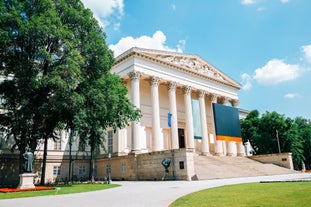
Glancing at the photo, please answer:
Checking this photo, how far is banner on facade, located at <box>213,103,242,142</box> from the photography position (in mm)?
40281

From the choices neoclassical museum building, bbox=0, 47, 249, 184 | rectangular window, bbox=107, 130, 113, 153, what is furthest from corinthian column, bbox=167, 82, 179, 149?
rectangular window, bbox=107, 130, 113, 153

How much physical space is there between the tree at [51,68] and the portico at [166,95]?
1024 centimetres

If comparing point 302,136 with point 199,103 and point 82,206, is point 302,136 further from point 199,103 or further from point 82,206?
point 82,206

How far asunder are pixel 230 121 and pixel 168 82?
12.6m

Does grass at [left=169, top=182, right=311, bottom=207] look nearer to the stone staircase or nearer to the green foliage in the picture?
the stone staircase

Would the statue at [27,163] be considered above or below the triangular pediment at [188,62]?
below

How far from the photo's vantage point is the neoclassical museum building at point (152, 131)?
29.8 meters

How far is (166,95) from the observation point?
44594 millimetres

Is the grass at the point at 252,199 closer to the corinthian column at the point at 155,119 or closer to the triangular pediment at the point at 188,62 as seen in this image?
the corinthian column at the point at 155,119

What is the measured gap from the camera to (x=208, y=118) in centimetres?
4931

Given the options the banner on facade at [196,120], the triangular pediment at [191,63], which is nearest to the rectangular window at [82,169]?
the banner on facade at [196,120]

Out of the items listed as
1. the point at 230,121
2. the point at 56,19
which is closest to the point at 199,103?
the point at 230,121

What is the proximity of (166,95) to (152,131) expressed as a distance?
37.6 feet

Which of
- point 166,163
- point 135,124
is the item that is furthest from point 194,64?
point 166,163
